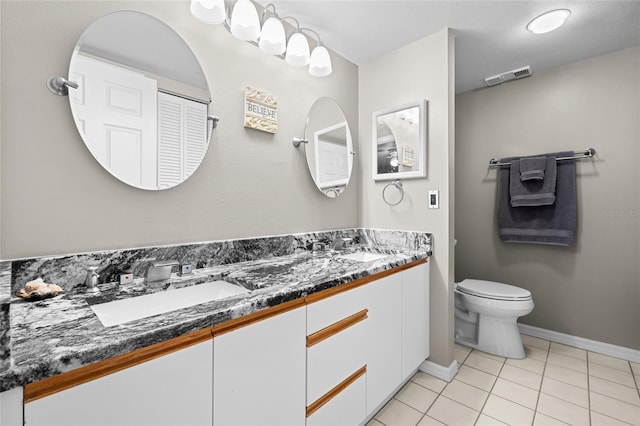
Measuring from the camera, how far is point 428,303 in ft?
6.32

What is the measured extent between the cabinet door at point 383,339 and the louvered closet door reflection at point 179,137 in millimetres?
1015

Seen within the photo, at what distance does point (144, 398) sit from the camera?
2.23 feet

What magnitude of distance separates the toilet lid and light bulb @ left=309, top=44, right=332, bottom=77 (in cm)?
Result: 193

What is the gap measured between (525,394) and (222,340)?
1887mm

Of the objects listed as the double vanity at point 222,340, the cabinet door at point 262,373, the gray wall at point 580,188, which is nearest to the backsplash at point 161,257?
the double vanity at point 222,340

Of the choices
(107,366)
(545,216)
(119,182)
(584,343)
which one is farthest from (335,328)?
(584,343)

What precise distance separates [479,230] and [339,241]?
1609 millimetres

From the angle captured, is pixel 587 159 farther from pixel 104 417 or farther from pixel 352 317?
pixel 104 417

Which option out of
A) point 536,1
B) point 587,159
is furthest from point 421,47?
point 587,159

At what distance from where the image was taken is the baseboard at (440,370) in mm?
1871

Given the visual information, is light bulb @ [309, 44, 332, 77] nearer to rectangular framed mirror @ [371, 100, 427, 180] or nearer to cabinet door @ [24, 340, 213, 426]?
rectangular framed mirror @ [371, 100, 427, 180]

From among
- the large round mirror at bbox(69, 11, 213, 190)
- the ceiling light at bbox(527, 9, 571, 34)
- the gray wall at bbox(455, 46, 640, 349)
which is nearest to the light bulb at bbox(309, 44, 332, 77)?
the large round mirror at bbox(69, 11, 213, 190)

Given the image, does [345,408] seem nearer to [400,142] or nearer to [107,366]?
[107,366]

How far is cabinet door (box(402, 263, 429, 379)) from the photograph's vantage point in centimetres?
167
